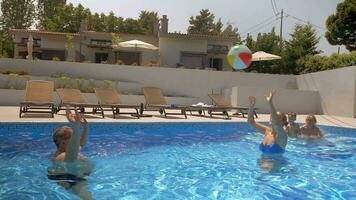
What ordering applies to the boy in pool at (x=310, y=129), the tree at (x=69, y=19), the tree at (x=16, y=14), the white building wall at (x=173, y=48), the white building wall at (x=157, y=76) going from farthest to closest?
the tree at (x=16, y=14)
the tree at (x=69, y=19)
the white building wall at (x=173, y=48)
the white building wall at (x=157, y=76)
the boy in pool at (x=310, y=129)

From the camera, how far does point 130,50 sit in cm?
2894

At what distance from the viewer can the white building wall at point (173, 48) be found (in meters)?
28.7

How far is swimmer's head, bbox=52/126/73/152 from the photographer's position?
5.00 m

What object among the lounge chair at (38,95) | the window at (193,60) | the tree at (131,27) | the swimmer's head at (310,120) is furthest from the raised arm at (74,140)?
the tree at (131,27)

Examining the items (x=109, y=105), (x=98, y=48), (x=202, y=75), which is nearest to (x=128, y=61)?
(x=98, y=48)

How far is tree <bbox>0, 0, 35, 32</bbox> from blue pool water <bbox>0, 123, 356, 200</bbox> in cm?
4089

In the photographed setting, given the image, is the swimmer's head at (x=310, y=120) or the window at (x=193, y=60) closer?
the swimmer's head at (x=310, y=120)

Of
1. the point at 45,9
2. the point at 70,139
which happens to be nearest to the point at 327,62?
the point at 70,139

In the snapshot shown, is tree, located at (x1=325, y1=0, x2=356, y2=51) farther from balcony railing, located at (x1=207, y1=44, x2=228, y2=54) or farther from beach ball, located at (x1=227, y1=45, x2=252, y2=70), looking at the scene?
beach ball, located at (x1=227, y1=45, x2=252, y2=70)

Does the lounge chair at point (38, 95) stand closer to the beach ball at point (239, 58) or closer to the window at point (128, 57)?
the beach ball at point (239, 58)

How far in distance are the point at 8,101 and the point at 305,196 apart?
44.6 feet

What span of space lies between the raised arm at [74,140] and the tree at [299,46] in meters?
23.0

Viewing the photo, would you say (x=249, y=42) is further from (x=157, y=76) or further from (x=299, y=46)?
(x=157, y=76)

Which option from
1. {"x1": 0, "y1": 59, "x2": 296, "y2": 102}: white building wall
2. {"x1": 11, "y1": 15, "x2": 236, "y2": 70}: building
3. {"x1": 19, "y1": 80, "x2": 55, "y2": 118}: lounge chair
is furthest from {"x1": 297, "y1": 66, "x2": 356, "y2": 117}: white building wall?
{"x1": 19, "y1": 80, "x2": 55, "y2": 118}: lounge chair
